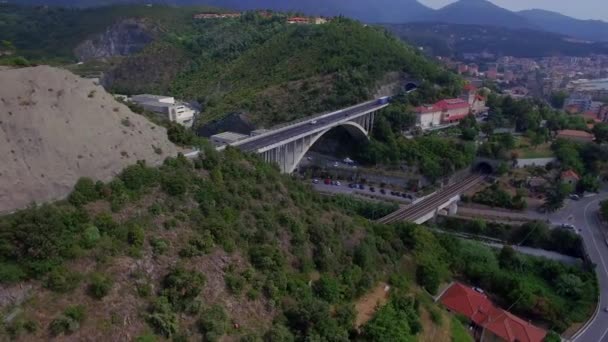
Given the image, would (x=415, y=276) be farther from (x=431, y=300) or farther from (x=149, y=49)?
(x=149, y=49)

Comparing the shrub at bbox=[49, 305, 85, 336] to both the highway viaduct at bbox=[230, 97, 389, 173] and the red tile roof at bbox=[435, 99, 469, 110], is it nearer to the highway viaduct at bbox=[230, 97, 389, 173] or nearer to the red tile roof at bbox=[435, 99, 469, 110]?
the highway viaduct at bbox=[230, 97, 389, 173]

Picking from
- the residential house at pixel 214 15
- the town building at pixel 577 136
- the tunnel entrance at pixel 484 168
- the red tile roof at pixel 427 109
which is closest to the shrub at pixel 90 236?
the tunnel entrance at pixel 484 168

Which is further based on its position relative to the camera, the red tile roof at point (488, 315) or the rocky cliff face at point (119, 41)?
the rocky cliff face at point (119, 41)

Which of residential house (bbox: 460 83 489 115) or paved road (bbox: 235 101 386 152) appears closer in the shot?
paved road (bbox: 235 101 386 152)

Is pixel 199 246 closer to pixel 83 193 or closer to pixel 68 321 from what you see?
pixel 83 193

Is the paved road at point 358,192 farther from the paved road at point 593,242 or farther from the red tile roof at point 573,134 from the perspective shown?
the red tile roof at point 573,134

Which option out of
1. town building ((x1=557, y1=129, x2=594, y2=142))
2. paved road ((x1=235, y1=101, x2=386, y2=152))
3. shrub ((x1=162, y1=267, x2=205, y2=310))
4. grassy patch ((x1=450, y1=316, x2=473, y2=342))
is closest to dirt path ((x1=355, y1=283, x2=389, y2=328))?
grassy patch ((x1=450, y1=316, x2=473, y2=342))
